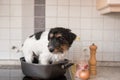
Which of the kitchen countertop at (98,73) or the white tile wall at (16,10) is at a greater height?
the white tile wall at (16,10)

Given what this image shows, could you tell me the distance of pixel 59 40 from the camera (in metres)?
1.17

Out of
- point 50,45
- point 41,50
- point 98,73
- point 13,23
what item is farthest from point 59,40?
point 13,23

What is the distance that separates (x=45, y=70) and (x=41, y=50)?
13 cm

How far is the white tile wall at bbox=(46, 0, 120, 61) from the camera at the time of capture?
161 centimetres

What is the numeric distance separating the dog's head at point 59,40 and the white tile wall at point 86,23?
0.42 m

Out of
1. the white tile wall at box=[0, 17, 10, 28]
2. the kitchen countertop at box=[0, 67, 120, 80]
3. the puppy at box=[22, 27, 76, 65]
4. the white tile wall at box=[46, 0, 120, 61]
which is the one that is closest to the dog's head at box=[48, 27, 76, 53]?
the puppy at box=[22, 27, 76, 65]

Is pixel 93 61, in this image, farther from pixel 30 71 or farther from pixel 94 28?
pixel 30 71

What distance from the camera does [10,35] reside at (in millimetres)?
1619

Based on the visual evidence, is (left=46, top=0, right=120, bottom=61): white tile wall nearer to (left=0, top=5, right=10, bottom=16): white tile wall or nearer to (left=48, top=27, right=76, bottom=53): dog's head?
(left=0, top=5, right=10, bottom=16): white tile wall

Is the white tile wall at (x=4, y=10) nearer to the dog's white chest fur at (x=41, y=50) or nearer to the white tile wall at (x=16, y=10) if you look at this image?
the white tile wall at (x=16, y=10)

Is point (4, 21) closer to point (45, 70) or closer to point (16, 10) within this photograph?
point (16, 10)

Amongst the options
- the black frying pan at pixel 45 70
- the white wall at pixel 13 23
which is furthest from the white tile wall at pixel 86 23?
the black frying pan at pixel 45 70

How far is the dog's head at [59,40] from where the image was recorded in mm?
1165

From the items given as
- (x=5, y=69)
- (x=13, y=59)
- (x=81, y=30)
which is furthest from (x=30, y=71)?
(x=81, y=30)
